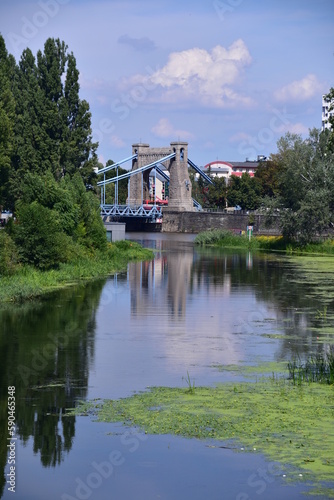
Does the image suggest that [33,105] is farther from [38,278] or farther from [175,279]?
[38,278]

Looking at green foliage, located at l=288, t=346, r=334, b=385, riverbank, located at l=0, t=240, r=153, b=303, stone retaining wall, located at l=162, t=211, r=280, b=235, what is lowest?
green foliage, located at l=288, t=346, r=334, b=385

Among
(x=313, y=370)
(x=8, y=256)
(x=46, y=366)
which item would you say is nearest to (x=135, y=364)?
(x=46, y=366)

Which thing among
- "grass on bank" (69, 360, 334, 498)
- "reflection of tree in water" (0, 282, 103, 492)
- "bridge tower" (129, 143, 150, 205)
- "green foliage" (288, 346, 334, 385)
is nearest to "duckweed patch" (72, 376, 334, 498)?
"grass on bank" (69, 360, 334, 498)

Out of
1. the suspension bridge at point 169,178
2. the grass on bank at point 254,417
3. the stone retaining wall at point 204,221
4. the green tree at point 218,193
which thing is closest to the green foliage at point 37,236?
the grass on bank at point 254,417

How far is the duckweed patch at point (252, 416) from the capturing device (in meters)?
9.70

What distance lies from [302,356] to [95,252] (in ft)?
72.5

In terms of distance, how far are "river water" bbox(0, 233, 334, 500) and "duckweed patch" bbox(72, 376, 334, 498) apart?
0.33 meters

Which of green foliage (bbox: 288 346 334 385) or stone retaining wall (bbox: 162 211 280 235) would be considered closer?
green foliage (bbox: 288 346 334 385)

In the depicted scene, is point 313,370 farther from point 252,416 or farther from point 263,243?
point 263,243

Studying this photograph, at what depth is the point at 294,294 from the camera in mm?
27344

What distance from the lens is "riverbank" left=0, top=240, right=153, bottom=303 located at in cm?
2323

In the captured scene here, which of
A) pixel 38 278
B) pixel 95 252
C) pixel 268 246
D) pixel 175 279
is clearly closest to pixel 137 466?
pixel 38 278

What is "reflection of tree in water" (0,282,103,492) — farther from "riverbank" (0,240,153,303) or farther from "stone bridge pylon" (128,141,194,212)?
"stone bridge pylon" (128,141,194,212)

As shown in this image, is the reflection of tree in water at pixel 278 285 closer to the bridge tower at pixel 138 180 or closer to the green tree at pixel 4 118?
the green tree at pixel 4 118
